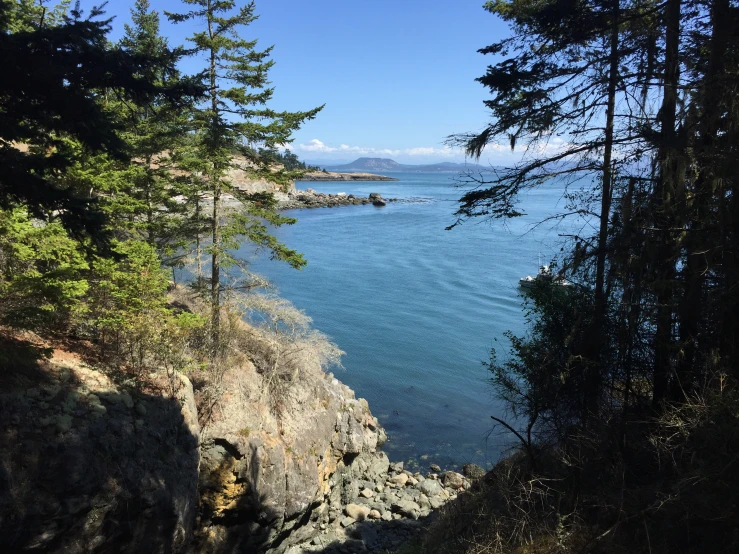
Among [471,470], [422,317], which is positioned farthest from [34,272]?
[422,317]

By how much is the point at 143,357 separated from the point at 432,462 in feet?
39.6

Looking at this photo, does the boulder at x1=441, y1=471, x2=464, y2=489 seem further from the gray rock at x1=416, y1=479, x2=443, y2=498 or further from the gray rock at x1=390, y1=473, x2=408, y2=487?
the gray rock at x1=390, y1=473, x2=408, y2=487

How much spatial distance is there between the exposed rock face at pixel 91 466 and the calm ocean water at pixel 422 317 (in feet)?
22.9

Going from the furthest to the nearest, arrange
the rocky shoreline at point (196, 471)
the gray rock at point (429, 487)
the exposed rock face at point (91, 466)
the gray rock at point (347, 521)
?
the gray rock at point (429, 487)
the gray rock at point (347, 521)
the rocky shoreline at point (196, 471)
the exposed rock face at point (91, 466)

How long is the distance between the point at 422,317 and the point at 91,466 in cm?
2329

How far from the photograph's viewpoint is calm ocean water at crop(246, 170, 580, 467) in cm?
2058

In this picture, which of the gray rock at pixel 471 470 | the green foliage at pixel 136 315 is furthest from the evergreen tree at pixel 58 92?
the gray rock at pixel 471 470

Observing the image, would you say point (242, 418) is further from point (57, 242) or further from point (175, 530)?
point (57, 242)

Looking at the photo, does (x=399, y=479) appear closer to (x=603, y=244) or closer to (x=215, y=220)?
(x=215, y=220)

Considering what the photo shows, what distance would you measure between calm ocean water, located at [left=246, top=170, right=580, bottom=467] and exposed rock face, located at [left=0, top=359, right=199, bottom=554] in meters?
6.97

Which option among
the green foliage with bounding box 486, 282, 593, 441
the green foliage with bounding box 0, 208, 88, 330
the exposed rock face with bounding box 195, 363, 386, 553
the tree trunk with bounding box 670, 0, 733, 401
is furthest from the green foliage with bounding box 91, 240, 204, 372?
the tree trunk with bounding box 670, 0, 733, 401

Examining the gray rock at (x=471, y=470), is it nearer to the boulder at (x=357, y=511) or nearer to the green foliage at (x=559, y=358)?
the boulder at (x=357, y=511)

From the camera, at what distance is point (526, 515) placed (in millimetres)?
8133

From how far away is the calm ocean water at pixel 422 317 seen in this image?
2058 cm
